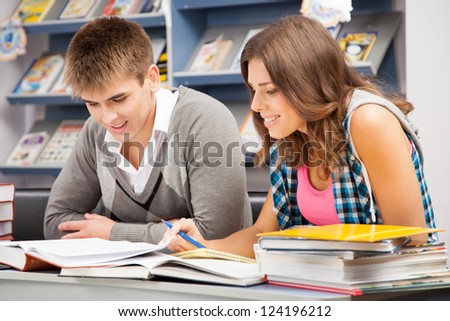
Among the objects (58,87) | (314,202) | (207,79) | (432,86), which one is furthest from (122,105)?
(58,87)

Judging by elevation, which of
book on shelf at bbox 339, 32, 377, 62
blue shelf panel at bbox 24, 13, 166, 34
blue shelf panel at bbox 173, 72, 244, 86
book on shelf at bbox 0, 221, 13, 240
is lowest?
blue shelf panel at bbox 173, 72, 244, 86

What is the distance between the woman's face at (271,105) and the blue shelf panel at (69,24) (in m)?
2.00

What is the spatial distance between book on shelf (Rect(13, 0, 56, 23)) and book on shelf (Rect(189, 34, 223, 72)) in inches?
39.0

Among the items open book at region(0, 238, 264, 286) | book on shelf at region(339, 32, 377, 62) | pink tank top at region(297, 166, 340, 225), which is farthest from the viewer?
book on shelf at region(339, 32, 377, 62)

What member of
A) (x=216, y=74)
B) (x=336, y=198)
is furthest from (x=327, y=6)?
(x=336, y=198)

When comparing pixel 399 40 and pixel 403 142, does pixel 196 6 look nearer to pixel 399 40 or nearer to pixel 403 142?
pixel 399 40

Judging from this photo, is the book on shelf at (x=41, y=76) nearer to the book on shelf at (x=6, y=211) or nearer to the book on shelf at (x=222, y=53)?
the book on shelf at (x=222, y=53)

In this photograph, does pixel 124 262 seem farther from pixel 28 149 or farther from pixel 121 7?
pixel 28 149

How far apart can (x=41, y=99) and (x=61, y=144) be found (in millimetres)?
283

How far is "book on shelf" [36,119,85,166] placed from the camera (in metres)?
3.69

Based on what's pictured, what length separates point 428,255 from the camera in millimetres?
1020

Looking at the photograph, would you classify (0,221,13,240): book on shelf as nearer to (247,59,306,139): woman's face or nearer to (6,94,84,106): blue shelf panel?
(247,59,306,139): woman's face

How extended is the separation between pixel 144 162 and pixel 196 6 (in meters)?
1.67

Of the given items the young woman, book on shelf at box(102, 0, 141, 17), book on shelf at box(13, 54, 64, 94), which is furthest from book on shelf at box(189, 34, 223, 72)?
the young woman
